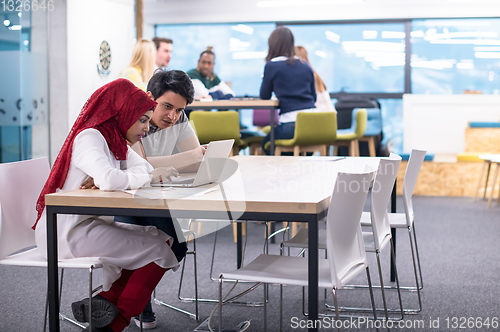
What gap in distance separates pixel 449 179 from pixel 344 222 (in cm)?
545

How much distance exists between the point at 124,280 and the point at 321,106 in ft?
12.3

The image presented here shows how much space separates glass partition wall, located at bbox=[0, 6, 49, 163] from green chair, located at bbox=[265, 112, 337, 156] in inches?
93.5

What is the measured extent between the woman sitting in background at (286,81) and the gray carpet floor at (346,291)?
35.7 inches

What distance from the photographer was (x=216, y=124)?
403 cm

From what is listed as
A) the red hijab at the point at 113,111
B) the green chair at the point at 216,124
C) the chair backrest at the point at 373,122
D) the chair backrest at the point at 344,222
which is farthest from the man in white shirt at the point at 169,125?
the chair backrest at the point at 373,122

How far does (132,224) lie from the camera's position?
1.99 m

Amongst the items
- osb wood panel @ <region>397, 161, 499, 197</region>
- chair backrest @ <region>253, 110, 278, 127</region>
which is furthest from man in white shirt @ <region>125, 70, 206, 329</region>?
osb wood panel @ <region>397, 161, 499, 197</region>

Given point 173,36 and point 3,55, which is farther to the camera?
point 173,36

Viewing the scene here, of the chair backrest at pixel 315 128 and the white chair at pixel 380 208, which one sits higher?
the chair backrest at pixel 315 128

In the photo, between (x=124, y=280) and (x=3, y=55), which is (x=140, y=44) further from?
(x=124, y=280)

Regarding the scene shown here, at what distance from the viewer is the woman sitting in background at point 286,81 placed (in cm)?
427

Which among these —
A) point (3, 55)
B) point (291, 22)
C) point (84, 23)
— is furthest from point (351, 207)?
point (291, 22)

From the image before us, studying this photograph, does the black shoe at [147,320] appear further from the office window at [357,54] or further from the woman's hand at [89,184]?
A: the office window at [357,54]

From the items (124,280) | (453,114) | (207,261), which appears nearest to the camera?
(124,280)
